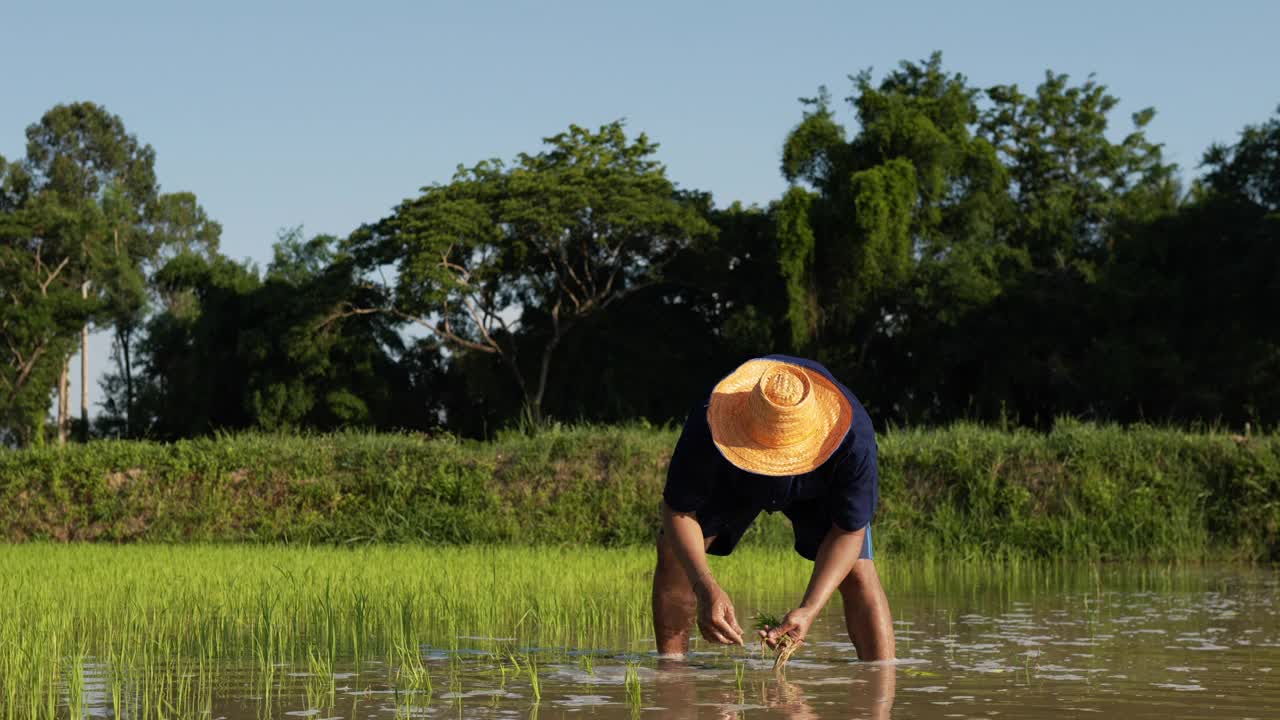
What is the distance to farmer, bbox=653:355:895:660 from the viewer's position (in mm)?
4938

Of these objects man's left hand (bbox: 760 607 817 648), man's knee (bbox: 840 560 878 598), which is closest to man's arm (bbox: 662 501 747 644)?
man's left hand (bbox: 760 607 817 648)

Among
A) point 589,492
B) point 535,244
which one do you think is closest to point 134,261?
point 535,244

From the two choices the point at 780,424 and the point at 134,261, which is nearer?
the point at 780,424

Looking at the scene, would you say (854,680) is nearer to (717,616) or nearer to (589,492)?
(717,616)

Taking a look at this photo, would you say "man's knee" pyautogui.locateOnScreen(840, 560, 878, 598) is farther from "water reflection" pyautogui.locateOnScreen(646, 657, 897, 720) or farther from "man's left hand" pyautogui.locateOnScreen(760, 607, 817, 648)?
"man's left hand" pyautogui.locateOnScreen(760, 607, 817, 648)

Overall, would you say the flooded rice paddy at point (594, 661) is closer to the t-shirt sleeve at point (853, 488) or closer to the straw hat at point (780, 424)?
the t-shirt sleeve at point (853, 488)

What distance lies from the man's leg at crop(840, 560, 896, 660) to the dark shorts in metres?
0.17

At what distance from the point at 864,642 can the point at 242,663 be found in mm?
2785

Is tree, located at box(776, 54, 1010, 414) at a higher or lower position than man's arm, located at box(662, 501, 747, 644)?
higher

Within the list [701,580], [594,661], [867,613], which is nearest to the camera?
[701,580]

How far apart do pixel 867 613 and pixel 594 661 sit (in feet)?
4.29

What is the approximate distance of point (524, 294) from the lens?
41.5m

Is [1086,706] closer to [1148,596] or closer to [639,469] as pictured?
[1148,596]

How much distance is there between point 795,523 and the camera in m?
5.57
